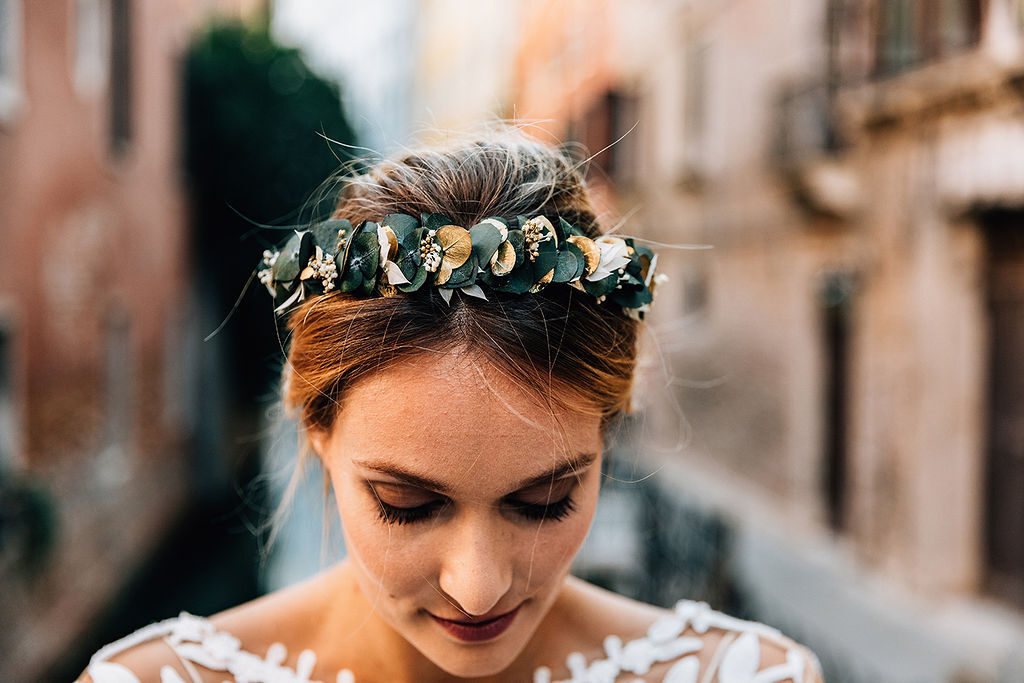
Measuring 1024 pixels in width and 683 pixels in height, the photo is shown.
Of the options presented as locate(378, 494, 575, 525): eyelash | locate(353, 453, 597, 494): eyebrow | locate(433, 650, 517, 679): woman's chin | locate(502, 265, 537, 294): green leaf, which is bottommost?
locate(433, 650, 517, 679): woman's chin

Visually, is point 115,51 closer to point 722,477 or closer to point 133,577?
point 133,577

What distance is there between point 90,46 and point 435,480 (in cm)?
811

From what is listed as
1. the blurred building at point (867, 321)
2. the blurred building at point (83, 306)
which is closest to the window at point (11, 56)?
the blurred building at point (83, 306)

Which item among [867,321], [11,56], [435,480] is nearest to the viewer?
[435,480]

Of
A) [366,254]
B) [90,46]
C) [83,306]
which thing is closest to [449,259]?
[366,254]

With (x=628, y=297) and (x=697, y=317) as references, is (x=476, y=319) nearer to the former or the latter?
(x=628, y=297)

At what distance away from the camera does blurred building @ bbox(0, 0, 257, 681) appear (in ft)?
19.3

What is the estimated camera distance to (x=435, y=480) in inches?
43.1

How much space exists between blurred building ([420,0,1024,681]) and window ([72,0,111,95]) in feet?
16.2

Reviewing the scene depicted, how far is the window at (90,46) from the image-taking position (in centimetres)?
718

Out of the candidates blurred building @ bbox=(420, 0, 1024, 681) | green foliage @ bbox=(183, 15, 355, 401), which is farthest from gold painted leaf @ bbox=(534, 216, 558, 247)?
green foliage @ bbox=(183, 15, 355, 401)

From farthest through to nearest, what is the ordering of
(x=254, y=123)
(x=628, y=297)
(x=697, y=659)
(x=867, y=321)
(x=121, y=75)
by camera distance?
(x=254, y=123)
(x=121, y=75)
(x=867, y=321)
(x=697, y=659)
(x=628, y=297)

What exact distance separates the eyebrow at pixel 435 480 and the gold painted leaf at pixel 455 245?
291 millimetres

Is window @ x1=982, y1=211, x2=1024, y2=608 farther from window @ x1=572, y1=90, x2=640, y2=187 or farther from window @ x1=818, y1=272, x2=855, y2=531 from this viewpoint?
window @ x1=572, y1=90, x2=640, y2=187
